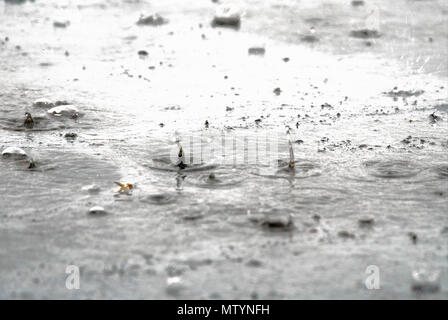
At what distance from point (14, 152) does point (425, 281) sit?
4.28 m

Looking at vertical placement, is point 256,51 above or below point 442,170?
above

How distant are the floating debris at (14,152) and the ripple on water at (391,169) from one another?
346cm

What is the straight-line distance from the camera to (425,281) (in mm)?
4371

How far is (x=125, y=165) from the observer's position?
259 inches

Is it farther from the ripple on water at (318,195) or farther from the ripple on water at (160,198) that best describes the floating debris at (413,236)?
the ripple on water at (160,198)

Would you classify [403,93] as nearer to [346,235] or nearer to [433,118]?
[433,118]

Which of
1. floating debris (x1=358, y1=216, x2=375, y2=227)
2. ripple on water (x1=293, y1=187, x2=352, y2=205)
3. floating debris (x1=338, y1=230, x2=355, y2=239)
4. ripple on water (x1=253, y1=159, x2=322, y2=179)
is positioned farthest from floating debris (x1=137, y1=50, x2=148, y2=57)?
floating debris (x1=338, y1=230, x2=355, y2=239)

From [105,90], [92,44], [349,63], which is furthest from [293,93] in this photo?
[92,44]

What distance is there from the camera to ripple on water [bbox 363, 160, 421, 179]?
6.33 meters

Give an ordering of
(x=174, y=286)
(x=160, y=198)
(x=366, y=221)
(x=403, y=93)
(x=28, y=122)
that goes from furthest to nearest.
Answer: (x=403, y=93), (x=28, y=122), (x=160, y=198), (x=366, y=221), (x=174, y=286)

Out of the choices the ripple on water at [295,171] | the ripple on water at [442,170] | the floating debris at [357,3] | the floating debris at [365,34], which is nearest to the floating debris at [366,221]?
the ripple on water at [295,171]

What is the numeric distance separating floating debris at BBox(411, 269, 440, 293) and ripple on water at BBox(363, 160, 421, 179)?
1.93 m

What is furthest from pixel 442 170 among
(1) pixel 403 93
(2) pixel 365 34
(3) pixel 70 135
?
(2) pixel 365 34
